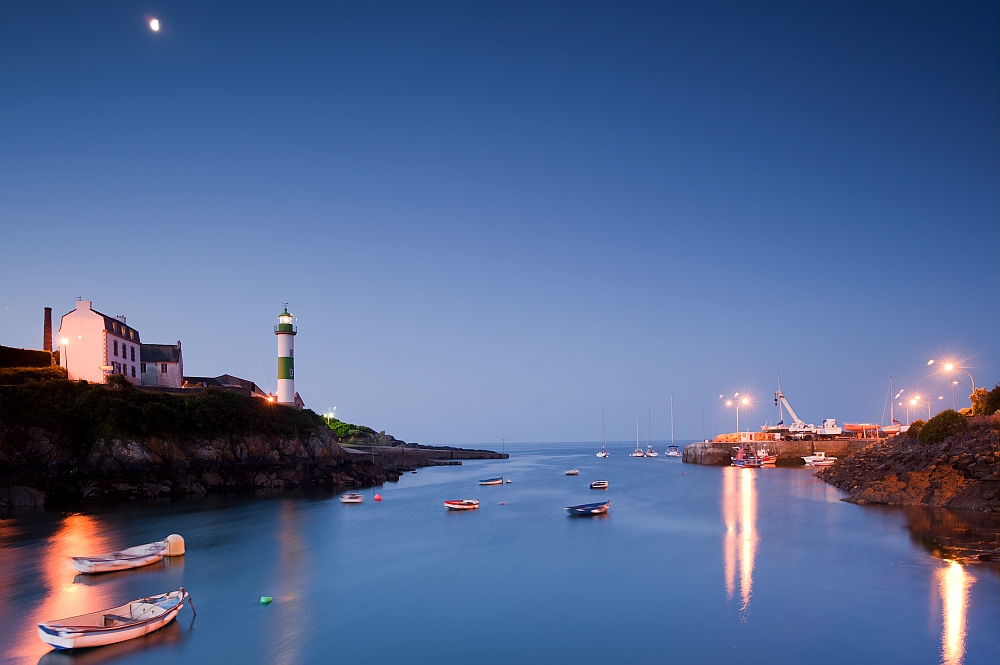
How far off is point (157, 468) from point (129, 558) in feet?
78.3

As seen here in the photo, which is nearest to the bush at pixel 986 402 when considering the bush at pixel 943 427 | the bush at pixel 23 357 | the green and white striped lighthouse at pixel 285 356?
the bush at pixel 943 427

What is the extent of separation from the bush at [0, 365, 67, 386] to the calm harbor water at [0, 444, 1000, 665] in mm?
12978

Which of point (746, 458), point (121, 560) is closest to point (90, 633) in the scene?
point (121, 560)

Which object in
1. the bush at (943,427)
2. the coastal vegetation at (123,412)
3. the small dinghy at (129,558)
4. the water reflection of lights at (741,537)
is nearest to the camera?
the water reflection of lights at (741,537)

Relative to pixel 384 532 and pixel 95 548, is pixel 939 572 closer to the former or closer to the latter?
pixel 384 532

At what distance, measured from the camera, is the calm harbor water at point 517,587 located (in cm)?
1509

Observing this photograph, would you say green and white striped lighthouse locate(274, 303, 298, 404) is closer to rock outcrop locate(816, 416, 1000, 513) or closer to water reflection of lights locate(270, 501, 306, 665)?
water reflection of lights locate(270, 501, 306, 665)

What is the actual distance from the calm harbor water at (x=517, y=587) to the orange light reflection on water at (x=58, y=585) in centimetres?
10

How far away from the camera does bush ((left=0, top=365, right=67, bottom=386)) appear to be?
41.3m

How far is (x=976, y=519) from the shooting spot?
2923cm

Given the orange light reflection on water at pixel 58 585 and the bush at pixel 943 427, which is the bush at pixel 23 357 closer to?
the orange light reflection on water at pixel 58 585

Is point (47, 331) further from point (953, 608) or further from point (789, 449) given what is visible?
point (789, 449)

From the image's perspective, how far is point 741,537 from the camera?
30.0m

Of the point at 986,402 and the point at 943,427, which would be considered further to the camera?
the point at 986,402
